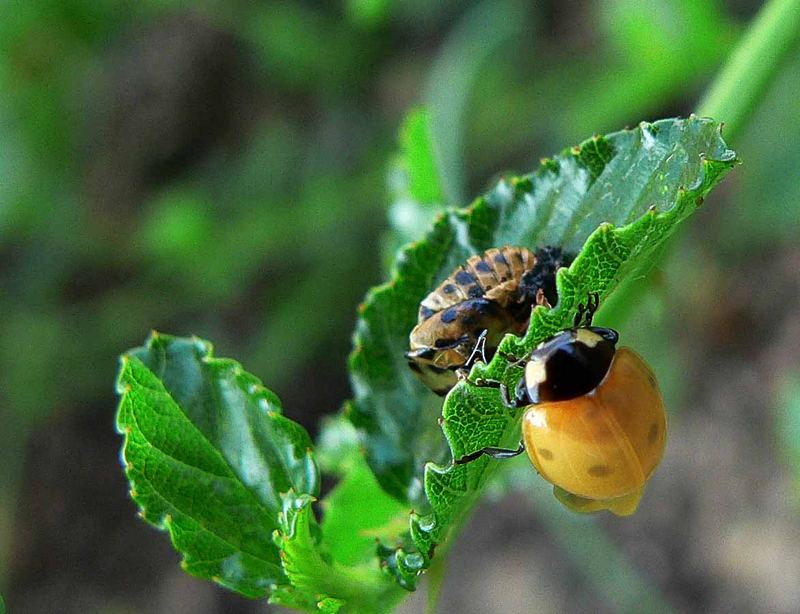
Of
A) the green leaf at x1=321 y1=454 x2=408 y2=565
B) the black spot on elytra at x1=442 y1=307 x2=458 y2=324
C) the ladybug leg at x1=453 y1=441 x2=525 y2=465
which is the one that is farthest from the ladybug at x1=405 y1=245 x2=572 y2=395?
the green leaf at x1=321 y1=454 x2=408 y2=565

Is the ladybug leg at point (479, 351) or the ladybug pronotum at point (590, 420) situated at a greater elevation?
the ladybug leg at point (479, 351)

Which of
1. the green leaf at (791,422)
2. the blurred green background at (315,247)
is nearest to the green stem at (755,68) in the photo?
the blurred green background at (315,247)

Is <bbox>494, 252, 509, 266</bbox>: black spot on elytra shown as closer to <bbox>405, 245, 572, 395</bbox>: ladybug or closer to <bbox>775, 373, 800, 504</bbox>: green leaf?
<bbox>405, 245, 572, 395</bbox>: ladybug

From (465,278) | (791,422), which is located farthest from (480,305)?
(791,422)

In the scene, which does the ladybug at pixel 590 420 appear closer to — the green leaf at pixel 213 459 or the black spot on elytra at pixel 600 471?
the black spot on elytra at pixel 600 471

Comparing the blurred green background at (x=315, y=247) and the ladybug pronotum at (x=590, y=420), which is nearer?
the ladybug pronotum at (x=590, y=420)

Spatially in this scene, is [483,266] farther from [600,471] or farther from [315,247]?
[315,247]
